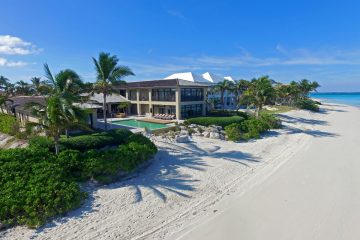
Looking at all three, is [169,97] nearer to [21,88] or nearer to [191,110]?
[191,110]

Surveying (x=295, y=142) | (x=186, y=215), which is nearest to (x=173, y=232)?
(x=186, y=215)

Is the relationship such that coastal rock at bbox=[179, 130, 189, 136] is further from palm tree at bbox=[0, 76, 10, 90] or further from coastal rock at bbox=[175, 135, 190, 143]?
palm tree at bbox=[0, 76, 10, 90]

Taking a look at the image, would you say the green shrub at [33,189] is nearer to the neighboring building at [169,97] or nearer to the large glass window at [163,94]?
the neighboring building at [169,97]

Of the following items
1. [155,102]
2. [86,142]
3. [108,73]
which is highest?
[108,73]

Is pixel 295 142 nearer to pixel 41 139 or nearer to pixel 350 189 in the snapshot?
pixel 350 189

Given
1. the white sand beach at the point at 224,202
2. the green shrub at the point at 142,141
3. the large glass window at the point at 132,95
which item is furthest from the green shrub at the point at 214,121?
the large glass window at the point at 132,95

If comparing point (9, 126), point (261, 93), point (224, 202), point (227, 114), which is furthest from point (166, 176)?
point (227, 114)
